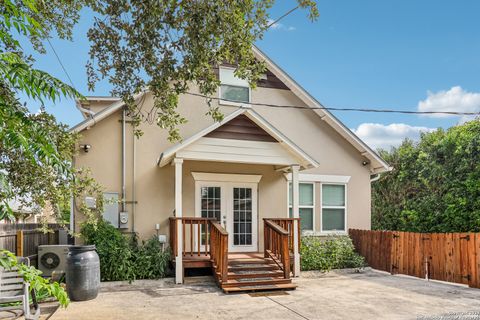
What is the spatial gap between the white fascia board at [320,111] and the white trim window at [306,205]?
2048 millimetres

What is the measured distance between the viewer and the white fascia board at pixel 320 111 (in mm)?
12227

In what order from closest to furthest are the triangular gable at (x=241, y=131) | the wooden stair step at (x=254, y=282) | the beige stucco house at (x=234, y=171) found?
the wooden stair step at (x=254, y=282) → the beige stucco house at (x=234, y=171) → the triangular gable at (x=241, y=131)

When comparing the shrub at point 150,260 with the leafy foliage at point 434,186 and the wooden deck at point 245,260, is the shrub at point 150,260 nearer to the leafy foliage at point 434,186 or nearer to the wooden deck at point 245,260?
the wooden deck at point 245,260

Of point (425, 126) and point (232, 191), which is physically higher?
point (425, 126)

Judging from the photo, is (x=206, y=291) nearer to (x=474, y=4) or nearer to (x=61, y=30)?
(x=61, y=30)

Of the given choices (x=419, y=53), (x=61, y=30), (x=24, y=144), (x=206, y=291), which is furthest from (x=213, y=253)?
(x=419, y=53)

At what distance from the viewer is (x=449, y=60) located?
50.4ft

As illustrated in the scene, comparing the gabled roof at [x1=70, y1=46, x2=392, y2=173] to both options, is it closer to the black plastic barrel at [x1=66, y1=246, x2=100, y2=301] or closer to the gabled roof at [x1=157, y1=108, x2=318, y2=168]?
the gabled roof at [x1=157, y1=108, x2=318, y2=168]

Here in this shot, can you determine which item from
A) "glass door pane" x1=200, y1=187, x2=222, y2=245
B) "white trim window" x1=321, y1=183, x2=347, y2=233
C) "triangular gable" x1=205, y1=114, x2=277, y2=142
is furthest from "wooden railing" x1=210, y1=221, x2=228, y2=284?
"white trim window" x1=321, y1=183, x2=347, y2=233

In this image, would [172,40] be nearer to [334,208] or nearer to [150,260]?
[150,260]

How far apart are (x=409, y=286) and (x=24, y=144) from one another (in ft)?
29.8

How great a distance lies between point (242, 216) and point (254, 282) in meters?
2.84

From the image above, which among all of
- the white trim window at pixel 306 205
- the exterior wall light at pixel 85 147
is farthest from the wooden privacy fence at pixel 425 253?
the exterior wall light at pixel 85 147

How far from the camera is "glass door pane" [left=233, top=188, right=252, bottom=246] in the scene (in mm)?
11125
